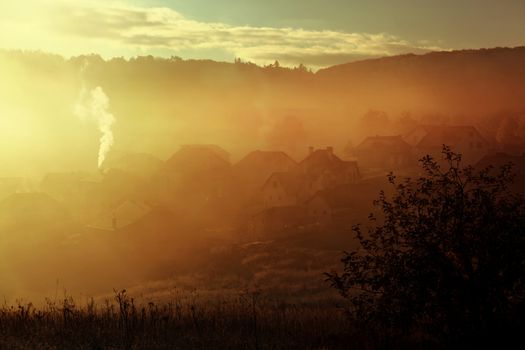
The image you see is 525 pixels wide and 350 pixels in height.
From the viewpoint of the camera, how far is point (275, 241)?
66125 millimetres

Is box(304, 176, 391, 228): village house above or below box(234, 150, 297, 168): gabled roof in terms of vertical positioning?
below

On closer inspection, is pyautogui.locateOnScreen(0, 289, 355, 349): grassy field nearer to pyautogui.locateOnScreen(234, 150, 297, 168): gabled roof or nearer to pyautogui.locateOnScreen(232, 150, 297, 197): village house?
pyautogui.locateOnScreen(232, 150, 297, 197): village house

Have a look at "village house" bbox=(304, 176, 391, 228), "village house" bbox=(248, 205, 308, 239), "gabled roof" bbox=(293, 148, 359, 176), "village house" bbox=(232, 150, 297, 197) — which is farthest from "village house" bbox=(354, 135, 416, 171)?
"village house" bbox=(248, 205, 308, 239)

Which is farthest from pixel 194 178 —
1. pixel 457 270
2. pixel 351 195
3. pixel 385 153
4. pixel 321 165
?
pixel 457 270

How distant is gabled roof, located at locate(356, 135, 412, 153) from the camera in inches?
4375

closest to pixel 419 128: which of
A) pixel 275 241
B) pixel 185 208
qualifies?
pixel 185 208

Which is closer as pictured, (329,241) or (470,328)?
(470,328)

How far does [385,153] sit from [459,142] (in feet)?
38.0

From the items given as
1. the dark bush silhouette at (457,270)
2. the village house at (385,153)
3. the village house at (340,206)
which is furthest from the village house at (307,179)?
the dark bush silhouette at (457,270)

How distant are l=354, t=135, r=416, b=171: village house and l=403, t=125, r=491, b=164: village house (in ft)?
8.74

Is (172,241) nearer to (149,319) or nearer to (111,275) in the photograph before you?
(111,275)

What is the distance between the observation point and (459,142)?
10769 cm

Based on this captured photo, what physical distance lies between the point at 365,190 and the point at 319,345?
6472cm

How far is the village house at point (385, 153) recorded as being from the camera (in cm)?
10938
